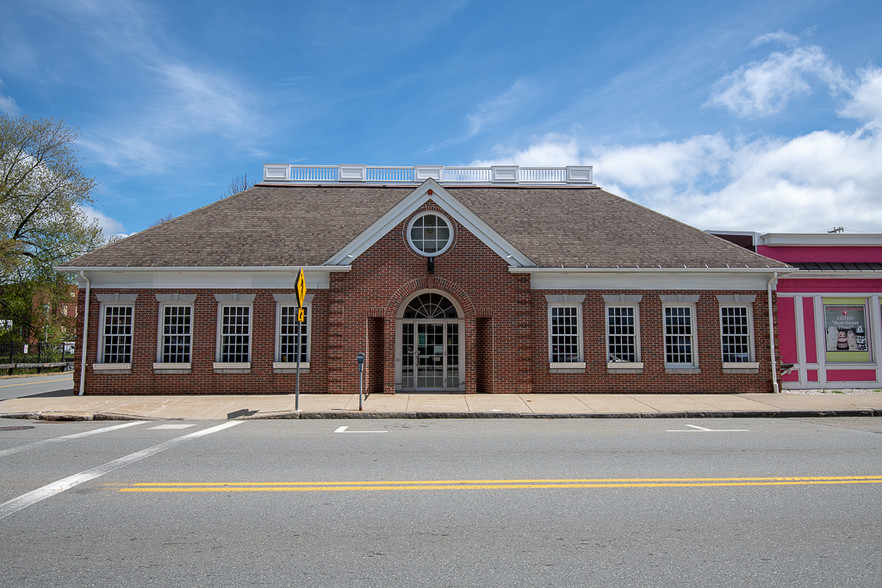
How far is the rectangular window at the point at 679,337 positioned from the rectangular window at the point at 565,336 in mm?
2657

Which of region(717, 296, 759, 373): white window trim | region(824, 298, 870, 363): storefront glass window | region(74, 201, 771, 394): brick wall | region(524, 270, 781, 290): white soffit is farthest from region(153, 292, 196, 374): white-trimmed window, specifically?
region(824, 298, 870, 363): storefront glass window

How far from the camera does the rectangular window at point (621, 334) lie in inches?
658

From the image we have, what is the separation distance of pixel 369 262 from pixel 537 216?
656 cm

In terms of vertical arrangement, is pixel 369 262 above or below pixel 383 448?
above

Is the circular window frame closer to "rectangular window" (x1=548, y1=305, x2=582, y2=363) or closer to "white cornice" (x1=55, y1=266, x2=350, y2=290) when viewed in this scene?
"white cornice" (x1=55, y1=266, x2=350, y2=290)

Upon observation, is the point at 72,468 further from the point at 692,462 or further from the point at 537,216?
the point at 537,216

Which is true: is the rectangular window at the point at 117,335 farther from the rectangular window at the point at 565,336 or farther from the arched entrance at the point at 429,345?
the rectangular window at the point at 565,336

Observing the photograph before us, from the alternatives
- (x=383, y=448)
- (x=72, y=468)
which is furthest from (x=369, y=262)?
(x=72, y=468)

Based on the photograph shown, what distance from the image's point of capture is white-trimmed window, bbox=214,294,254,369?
1642 centimetres

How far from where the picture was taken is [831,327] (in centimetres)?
1816

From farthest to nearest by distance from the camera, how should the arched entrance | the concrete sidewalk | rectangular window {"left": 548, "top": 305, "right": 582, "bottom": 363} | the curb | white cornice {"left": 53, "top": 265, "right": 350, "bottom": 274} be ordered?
the arched entrance, rectangular window {"left": 548, "top": 305, "right": 582, "bottom": 363}, white cornice {"left": 53, "top": 265, "right": 350, "bottom": 274}, the concrete sidewalk, the curb

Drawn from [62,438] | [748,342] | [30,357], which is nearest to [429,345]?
[748,342]

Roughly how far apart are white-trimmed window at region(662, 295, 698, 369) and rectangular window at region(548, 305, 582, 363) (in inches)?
103

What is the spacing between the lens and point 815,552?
14.9 ft
